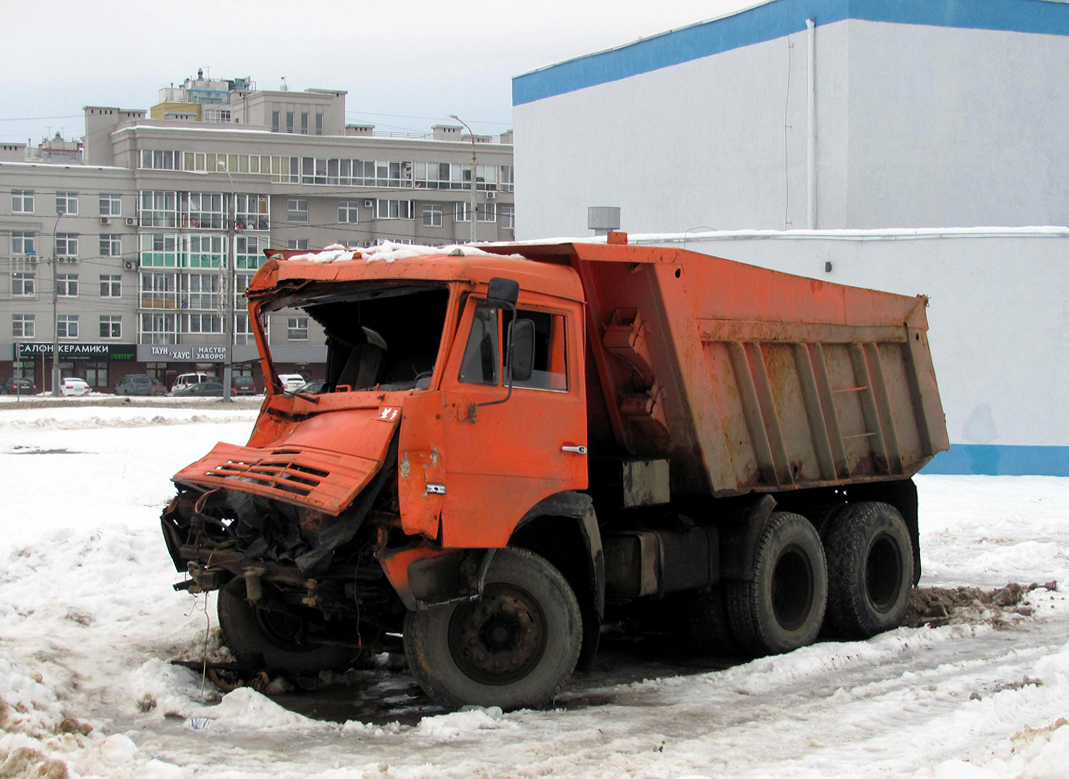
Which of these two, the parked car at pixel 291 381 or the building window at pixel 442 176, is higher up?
the building window at pixel 442 176

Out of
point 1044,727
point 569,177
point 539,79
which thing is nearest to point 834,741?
point 1044,727

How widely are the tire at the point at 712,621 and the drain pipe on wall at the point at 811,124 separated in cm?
1665

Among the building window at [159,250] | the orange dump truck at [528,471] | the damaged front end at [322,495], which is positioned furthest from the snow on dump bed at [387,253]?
the building window at [159,250]

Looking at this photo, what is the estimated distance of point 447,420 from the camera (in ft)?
21.3

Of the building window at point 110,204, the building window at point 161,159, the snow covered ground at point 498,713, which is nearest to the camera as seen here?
the snow covered ground at point 498,713

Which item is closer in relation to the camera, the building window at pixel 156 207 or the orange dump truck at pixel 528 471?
the orange dump truck at pixel 528 471

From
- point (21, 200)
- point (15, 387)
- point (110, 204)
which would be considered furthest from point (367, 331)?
point (21, 200)

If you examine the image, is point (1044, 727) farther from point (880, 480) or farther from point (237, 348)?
point (237, 348)

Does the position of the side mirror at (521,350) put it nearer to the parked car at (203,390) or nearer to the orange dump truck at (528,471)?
the orange dump truck at (528,471)

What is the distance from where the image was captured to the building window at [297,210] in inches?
3056

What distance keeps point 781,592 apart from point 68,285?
7510cm

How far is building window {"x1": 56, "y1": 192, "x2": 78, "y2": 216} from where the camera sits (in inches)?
2997

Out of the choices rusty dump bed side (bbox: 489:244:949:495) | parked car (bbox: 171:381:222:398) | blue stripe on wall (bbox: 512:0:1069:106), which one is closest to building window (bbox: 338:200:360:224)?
parked car (bbox: 171:381:222:398)

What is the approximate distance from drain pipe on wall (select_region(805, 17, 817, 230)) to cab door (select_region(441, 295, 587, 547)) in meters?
18.0
